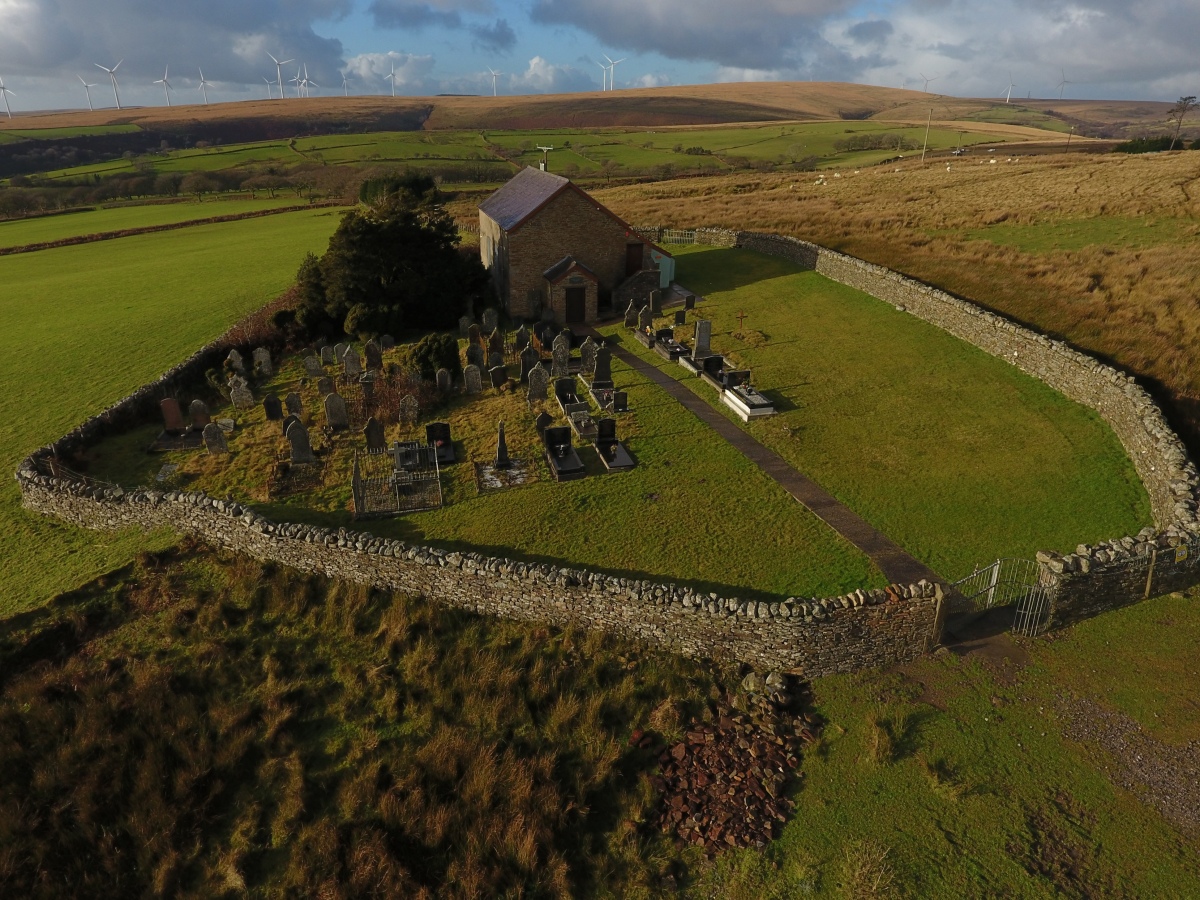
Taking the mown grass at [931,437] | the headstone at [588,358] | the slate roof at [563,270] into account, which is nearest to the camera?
the mown grass at [931,437]

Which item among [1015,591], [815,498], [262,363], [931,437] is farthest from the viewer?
[262,363]

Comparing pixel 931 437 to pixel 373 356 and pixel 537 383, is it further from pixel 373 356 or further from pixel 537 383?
pixel 373 356

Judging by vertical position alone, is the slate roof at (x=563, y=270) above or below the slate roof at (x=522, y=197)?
below

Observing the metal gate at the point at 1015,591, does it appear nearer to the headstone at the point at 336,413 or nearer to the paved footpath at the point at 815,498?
the paved footpath at the point at 815,498

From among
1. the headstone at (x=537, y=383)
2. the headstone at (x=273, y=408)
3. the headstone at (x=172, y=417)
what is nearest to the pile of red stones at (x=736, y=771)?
the headstone at (x=537, y=383)

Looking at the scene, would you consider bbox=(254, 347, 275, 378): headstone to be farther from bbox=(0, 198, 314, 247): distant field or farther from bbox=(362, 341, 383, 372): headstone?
bbox=(0, 198, 314, 247): distant field

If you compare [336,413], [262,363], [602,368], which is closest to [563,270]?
[602,368]

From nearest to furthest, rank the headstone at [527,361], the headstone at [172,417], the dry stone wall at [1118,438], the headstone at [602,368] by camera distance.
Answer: the dry stone wall at [1118,438]
the headstone at [172,417]
the headstone at [602,368]
the headstone at [527,361]

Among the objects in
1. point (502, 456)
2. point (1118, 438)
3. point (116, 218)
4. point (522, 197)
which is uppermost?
point (522, 197)
